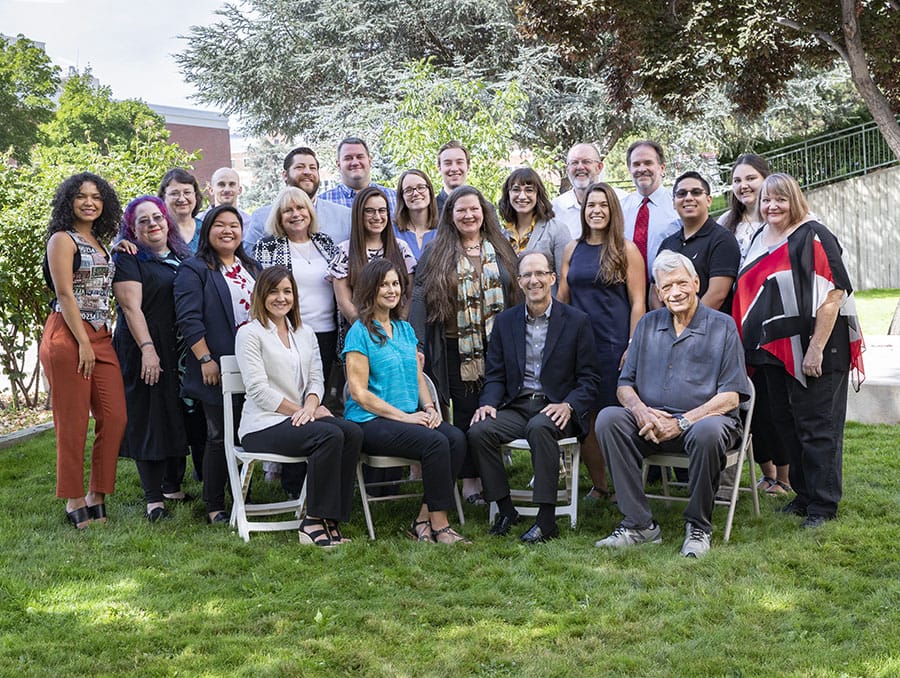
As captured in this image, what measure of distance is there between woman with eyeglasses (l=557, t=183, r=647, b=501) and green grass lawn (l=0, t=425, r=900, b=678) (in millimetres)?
1000

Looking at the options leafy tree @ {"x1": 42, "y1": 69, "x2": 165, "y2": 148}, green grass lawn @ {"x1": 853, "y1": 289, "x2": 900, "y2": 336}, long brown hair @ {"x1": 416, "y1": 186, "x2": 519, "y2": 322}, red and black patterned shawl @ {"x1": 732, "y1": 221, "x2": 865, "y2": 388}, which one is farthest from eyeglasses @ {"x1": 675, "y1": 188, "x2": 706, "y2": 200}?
leafy tree @ {"x1": 42, "y1": 69, "x2": 165, "y2": 148}

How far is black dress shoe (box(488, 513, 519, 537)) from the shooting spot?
5.41 meters

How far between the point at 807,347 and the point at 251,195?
27329 mm

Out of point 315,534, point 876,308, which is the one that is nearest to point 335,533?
point 315,534

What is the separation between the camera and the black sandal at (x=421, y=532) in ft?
17.5

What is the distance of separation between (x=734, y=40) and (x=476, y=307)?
25.0 ft

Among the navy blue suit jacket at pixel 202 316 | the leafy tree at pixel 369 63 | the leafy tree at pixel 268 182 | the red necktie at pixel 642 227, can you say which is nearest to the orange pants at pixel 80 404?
the navy blue suit jacket at pixel 202 316

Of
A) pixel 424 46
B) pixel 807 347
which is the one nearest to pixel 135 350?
pixel 807 347

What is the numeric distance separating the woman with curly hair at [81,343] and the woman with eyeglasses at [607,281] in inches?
113

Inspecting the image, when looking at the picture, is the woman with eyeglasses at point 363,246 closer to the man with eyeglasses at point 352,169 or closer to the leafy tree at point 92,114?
the man with eyeglasses at point 352,169

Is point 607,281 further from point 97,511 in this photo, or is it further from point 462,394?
point 97,511

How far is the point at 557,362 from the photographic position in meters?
5.59

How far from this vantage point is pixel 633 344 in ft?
17.7

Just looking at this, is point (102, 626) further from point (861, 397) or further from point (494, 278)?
point (861, 397)
